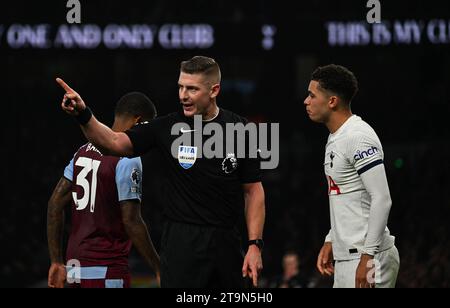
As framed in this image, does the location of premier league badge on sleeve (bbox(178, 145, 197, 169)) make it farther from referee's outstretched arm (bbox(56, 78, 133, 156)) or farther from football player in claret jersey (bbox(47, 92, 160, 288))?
football player in claret jersey (bbox(47, 92, 160, 288))

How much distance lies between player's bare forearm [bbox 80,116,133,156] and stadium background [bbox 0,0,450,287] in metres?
5.63

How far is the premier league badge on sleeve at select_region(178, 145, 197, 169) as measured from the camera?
535 centimetres

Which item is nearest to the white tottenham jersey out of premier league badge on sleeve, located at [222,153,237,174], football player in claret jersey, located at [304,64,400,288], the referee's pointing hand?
football player in claret jersey, located at [304,64,400,288]

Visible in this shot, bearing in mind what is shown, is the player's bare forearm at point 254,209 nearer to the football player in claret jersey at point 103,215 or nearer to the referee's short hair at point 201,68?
the referee's short hair at point 201,68

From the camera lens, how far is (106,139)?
5.13 metres

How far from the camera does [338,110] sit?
5.64m

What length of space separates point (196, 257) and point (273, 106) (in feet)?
42.2

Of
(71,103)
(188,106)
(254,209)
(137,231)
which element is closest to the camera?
(71,103)

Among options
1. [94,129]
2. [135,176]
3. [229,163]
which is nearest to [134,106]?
[135,176]

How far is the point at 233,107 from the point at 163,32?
227 inches

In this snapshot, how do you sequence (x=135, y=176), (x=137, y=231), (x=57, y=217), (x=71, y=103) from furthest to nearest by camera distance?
(x=57, y=217)
(x=135, y=176)
(x=137, y=231)
(x=71, y=103)

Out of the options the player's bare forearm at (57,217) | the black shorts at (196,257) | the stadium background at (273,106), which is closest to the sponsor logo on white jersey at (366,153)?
the black shorts at (196,257)

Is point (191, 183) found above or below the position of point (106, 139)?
below

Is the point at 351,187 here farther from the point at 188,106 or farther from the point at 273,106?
the point at 273,106
